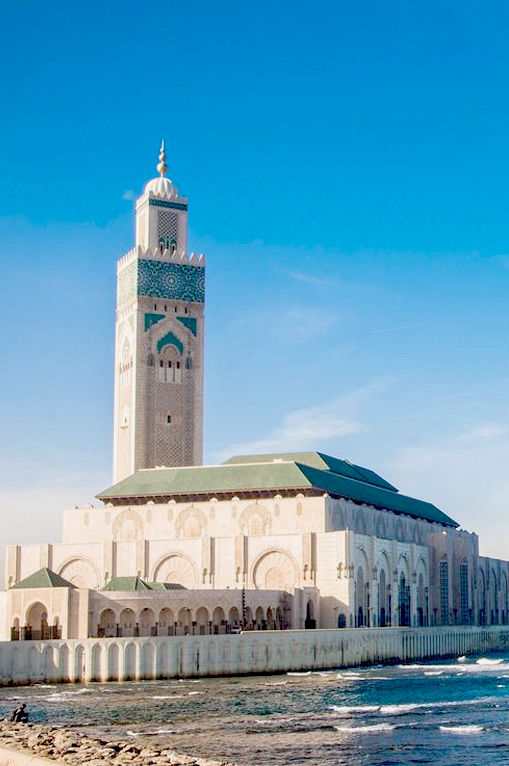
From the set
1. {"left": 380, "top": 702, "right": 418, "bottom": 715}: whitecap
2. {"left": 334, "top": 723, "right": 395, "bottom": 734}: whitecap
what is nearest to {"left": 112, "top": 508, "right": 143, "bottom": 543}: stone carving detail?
{"left": 380, "top": 702, "right": 418, "bottom": 715}: whitecap

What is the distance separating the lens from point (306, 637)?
69.9m

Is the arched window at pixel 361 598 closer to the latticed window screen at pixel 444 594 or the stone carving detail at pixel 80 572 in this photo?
the latticed window screen at pixel 444 594

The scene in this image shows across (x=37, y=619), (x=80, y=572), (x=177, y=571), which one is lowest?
(x=37, y=619)

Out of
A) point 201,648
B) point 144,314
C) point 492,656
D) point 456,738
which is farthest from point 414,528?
point 456,738

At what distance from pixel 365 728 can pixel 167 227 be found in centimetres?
6952

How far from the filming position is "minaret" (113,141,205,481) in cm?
10081

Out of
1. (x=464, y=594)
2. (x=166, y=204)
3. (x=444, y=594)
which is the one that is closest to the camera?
(x=444, y=594)

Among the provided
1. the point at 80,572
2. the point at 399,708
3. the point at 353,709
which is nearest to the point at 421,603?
the point at 80,572

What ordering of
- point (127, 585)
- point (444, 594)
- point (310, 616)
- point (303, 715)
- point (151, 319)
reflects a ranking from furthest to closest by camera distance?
point (151, 319) → point (444, 594) → point (310, 616) → point (127, 585) → point (303, 715)

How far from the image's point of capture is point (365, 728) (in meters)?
42.2

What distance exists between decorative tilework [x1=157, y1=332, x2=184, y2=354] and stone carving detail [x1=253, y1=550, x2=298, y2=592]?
24993mm

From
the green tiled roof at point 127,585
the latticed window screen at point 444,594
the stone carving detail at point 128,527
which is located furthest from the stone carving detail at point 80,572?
the latticed window screen at point 444,594

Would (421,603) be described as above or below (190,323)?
below

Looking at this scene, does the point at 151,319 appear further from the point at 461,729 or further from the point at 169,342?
the point at 461,729
